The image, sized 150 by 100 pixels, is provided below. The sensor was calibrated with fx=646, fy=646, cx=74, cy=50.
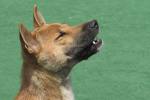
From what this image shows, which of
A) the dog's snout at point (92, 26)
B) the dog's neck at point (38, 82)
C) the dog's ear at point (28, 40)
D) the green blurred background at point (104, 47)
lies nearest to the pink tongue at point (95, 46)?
the dog's snout at point (92, 26)

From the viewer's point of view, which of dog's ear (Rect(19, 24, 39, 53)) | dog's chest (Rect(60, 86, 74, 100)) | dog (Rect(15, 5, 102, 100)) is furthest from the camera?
dog's chest (Rect(60, 86, 74, 100))

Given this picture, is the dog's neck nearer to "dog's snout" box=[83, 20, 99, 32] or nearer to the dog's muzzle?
the dog's muzzle

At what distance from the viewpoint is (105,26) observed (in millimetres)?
10742

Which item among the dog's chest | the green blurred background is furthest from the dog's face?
the green blurred background

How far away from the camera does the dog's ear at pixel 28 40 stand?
6919 millimetres

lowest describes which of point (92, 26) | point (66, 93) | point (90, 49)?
point (66, 93)

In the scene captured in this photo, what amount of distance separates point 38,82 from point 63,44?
0.53 metres

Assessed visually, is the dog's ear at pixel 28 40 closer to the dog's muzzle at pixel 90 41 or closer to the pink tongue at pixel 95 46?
the dog's muzzle at pixel 90 41

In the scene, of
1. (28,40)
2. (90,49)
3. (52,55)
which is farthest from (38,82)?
(90,49)

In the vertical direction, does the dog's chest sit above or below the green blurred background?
above

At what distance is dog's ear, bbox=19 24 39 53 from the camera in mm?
6919

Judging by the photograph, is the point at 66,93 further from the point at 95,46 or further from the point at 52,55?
the point at 95,46

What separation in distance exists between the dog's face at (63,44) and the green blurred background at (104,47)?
155 centimetres

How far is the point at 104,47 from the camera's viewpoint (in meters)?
10.1
